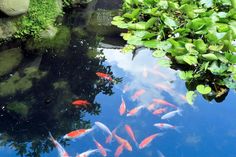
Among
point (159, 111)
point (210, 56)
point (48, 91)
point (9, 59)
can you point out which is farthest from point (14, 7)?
point (210, 56)

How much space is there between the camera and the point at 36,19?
6430mm

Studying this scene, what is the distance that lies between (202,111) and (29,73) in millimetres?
2464

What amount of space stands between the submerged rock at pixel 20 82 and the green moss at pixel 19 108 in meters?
0.24

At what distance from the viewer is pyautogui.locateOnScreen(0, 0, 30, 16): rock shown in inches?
231

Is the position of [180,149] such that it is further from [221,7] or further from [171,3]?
[221,7]

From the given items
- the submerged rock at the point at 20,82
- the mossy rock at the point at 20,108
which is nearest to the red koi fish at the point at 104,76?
the submerged rock at the point at 20,82

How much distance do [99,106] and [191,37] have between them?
2062 mm

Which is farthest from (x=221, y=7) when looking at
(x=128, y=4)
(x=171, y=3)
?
(x=128, y=4)

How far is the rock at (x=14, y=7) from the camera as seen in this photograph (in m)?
5.88

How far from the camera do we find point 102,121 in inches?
189

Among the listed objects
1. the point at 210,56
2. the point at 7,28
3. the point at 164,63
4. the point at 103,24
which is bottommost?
the point at 103,24

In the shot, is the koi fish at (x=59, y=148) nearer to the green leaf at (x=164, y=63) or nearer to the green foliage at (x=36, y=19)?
the green leaf at (x=164, y=63)

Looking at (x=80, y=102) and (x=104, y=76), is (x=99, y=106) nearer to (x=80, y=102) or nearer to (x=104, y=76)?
(x=80, y=102)

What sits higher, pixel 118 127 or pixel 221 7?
pixel 221 7
